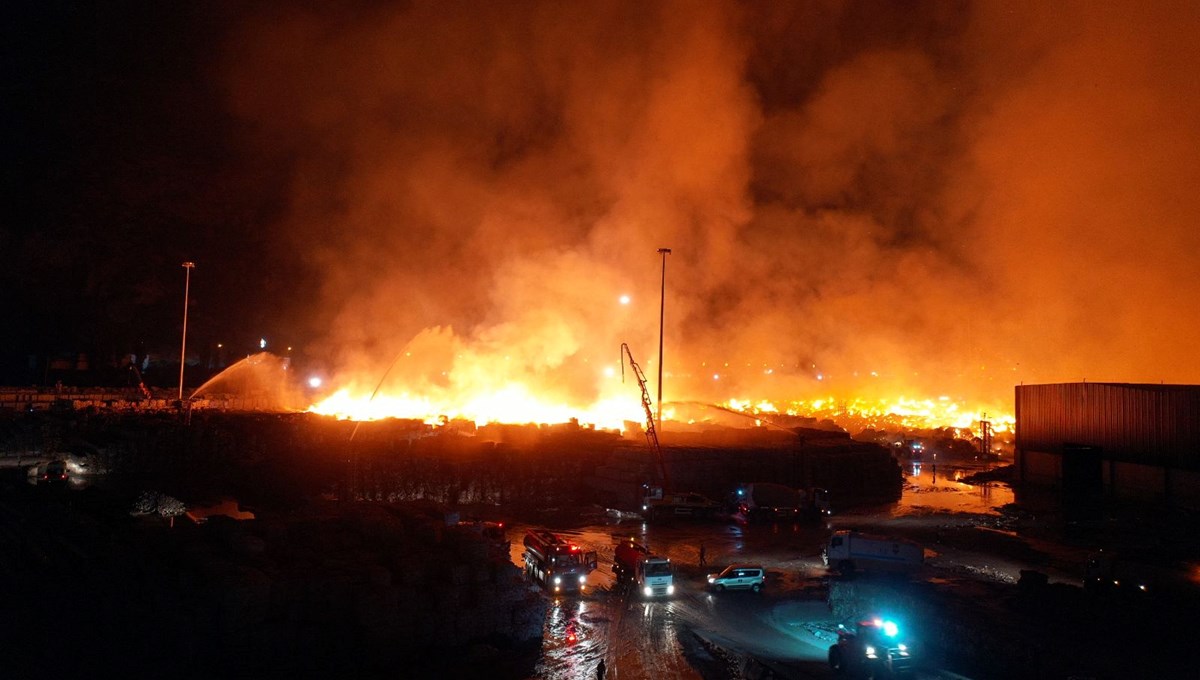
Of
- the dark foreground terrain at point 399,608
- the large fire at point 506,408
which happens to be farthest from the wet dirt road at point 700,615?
the large fire at point 506,408

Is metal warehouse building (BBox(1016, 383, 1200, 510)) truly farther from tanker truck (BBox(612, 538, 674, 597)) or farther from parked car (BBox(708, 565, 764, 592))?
tanker truck (BBox(612, 538, 674, 597))

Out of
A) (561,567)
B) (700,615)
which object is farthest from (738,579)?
(561,567)

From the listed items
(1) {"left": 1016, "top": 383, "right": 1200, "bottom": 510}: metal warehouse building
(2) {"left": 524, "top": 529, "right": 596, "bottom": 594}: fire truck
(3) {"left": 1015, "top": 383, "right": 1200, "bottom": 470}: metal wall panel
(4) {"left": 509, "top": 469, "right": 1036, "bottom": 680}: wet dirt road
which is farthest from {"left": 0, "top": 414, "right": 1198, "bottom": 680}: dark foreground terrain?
(3) {"left": 1015, "top": 383, "right": 1200, "bottom": 470}: metal wall panel

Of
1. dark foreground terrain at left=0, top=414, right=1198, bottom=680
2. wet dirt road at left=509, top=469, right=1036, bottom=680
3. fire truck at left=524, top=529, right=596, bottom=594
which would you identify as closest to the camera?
dark foreground terrain at left=0, top=414, right=1198, bottom=680

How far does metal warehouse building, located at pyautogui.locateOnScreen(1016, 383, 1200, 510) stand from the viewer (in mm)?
28484

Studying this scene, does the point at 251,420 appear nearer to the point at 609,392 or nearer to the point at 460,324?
the point at 460,324

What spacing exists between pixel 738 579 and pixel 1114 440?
968 inches

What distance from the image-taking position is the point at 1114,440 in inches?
1257

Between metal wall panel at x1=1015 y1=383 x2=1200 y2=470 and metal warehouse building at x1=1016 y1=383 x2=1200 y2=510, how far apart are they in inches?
1.3

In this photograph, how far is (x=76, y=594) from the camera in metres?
11.7

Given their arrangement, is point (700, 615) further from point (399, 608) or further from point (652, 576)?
point (399, 608)

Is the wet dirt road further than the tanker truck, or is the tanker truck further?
the tanker truck

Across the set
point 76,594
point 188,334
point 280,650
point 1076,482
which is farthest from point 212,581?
point 188,334

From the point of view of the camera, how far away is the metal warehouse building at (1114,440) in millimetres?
28484
